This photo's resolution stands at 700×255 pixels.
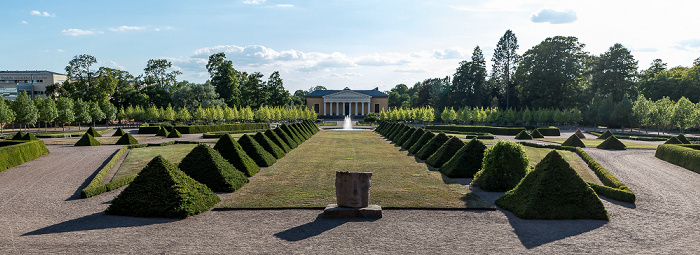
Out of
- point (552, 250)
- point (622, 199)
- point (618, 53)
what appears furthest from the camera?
point (618, 53)

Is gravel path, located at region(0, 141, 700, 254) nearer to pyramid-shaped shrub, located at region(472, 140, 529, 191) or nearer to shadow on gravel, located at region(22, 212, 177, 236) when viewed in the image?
shadow on gravel, located at region(22, 212, 177, 236)

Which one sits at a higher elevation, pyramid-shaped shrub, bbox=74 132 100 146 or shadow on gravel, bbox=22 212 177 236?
pyramid-shaped shrub, bbox=74 132 100 146

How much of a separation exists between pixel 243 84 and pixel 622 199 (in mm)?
108668

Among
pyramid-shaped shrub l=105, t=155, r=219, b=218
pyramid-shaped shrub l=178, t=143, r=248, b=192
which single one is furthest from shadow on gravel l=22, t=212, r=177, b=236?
pyramid-shaped shrub l=178, t=143, r=248, b=192

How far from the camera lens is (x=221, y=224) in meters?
11.6

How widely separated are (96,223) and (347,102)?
132151 millimetres

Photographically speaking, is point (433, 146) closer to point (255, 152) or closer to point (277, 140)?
point (277, 140)

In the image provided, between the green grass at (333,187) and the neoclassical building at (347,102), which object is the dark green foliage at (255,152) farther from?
the neoclassical building at (347,102)

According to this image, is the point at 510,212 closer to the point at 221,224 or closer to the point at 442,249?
the point at 442,249

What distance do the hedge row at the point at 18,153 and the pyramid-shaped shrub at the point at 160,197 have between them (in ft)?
47.3

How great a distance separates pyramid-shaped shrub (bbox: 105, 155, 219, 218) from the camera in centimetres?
1214

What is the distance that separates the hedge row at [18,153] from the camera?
2258 centimetres

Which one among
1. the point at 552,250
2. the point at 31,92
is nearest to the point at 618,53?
the point at 552,250

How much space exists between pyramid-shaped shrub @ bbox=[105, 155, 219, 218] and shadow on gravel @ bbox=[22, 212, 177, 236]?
24 cm
